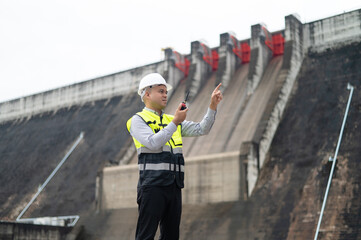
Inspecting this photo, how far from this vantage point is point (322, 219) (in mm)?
16734

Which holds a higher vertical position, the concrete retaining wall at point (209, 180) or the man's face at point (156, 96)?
the concrete retaining wall at point (209, 180)

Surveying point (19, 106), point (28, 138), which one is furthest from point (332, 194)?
point (19, 106)

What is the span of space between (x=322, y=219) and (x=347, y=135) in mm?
4185

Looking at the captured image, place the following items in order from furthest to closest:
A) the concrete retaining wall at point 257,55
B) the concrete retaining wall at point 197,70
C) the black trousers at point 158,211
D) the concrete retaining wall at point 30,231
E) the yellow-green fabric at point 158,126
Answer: the concrete retaining wall at point 197,70 → the concrete retaining wall at point 257,55 → the concrete retaining wall at point 30,231 → the yellow-green fabric at point 158,126 → the black trousers at point 158,211

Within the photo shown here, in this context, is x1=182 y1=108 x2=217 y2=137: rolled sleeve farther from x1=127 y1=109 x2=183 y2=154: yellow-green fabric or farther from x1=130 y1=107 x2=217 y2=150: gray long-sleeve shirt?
x1=127 y1=109 x2=183 y2=154: yellow-green fabric

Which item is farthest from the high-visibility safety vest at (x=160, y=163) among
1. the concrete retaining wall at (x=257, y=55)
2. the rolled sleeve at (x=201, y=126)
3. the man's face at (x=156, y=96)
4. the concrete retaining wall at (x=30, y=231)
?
the concrete retaining wall at (x=257, y=55)

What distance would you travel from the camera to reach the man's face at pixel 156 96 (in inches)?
201

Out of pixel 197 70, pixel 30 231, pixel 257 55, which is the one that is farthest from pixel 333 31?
pixel 30 231

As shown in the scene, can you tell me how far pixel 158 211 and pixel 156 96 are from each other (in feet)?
3.67

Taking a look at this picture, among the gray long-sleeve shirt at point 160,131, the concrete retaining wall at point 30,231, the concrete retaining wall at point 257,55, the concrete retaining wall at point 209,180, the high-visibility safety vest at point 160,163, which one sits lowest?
the concrete retaining wall at point 30,231

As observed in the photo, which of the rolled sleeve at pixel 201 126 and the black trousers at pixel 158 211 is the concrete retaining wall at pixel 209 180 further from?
the black trousers at pixel 158 211

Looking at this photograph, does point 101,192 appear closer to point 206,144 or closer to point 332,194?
point 206,144

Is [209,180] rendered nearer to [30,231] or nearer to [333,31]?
[30,231]

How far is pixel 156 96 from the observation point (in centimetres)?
510
